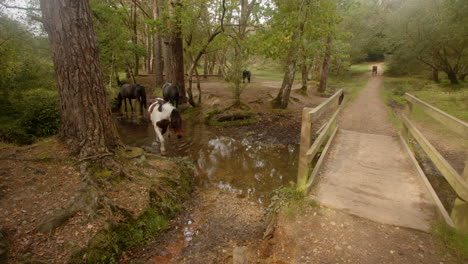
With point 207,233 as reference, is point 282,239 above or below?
above

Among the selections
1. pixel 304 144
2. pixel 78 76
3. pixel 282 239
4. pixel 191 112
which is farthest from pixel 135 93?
pixel 282 239

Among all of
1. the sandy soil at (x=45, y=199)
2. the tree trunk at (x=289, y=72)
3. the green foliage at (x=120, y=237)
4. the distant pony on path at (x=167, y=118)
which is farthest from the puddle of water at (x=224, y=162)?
the tree trunk at (x=289, y=72)

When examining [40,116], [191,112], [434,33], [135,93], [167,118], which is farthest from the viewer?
[434,33]

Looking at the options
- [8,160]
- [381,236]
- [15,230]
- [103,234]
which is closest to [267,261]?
[381,236]

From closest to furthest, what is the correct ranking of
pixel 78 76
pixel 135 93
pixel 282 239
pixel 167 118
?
pixel 282 239, pixel 78 76, pixel 167 118, pixel 135 93

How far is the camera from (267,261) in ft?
8.29

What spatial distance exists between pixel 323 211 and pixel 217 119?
23.2 feet

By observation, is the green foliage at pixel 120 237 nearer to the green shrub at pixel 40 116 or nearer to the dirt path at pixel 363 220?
the dirt path at pixel 363 220

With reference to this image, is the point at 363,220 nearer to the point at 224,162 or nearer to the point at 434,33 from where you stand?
the point at 224,162

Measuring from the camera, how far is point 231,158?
6.56 meters

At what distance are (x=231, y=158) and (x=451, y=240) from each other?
4.78 m

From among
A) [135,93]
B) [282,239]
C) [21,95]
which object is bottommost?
[282,239]

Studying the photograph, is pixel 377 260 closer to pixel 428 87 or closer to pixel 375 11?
pixel 428 87

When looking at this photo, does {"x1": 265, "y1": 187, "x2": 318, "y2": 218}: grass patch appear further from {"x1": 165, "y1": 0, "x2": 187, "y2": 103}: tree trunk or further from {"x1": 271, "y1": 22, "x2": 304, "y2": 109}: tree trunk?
{"x1": 165, "y1": 0, "x2": 187, "y2": 103}: tree trunk
